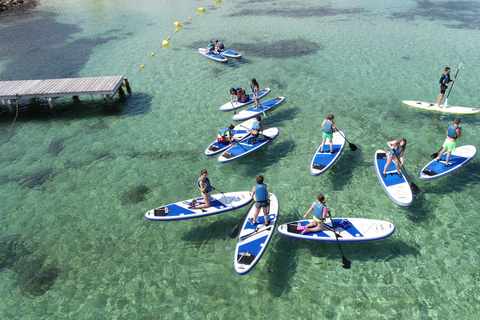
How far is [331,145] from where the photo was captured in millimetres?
15156

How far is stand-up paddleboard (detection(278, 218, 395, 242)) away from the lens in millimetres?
10664

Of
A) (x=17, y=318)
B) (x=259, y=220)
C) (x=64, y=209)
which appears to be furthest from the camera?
(x=64, y=209)

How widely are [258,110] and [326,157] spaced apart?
674cm

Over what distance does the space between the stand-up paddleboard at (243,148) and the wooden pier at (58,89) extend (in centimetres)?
1126

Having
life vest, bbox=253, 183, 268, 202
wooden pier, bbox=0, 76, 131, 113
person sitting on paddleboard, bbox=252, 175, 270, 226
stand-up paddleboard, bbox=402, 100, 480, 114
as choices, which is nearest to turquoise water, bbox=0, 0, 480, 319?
stand-up paddleboard, bbox=402, 100, 480, 114

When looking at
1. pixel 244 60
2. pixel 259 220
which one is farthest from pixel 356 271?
pixel 244 60

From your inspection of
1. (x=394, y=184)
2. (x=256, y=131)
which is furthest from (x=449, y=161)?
(x=256, y=131)

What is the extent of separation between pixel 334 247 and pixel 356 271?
3.75 ft

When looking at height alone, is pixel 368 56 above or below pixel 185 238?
above

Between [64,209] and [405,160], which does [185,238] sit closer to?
[64,209]

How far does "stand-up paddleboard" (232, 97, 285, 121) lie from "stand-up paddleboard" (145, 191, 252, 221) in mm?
→ 7581

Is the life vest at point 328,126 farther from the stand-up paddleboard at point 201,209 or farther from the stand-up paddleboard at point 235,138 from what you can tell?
the stand-up paddleboard at point 201,209

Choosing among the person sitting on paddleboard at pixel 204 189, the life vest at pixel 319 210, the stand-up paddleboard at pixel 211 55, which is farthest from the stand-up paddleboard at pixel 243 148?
the stand-up paddleboard at pixel 211 55

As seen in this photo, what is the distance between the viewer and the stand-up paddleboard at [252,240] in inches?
400
